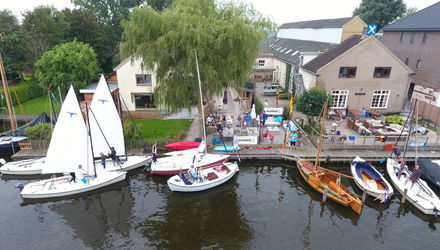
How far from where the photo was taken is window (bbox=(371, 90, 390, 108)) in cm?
3344

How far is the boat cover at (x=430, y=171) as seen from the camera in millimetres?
20356

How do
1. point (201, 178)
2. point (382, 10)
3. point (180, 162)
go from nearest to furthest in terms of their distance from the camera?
point (201, 178)
point (180, 162)
point (382, 10)

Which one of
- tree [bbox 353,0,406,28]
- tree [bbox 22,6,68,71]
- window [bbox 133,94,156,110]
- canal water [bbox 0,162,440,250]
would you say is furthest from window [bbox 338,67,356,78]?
tree [bbox 353,0,406,28]

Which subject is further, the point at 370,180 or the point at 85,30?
the point at 85,30

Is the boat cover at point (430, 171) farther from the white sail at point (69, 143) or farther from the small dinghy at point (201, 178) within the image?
the white sail at point (69, 143)

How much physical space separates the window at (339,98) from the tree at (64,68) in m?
32.9

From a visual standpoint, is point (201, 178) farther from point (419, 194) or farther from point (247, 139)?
point (419, 194)

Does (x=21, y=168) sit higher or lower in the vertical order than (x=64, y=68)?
lower

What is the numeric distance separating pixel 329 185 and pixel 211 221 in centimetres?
942

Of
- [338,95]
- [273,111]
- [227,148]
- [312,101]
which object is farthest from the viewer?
[338,95]

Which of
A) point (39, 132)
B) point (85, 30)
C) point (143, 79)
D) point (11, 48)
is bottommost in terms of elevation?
point (39, 132)

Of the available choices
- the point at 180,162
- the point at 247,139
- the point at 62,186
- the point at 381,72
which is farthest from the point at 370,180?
the point at 62,186

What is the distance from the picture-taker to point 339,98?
33.8 meters

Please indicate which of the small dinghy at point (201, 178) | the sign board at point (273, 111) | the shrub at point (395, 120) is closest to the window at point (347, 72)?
the shrub at point (395, 120)
